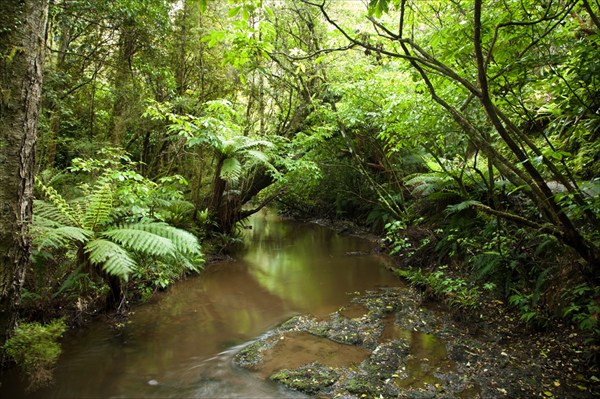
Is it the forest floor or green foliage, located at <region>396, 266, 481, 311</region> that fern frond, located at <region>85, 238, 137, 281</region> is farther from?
green foliage, located at <region>396, 266, 481, 311</region>

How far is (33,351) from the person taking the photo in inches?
98.7

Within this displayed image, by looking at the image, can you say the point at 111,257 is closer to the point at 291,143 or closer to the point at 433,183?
the point at 291,143

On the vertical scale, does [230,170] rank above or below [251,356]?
above

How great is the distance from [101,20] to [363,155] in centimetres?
668

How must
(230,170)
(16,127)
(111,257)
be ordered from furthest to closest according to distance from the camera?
(230,170)
(111,257)
(16,127)

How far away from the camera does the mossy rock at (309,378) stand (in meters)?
2.75

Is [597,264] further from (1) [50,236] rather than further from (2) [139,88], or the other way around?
(2) [139,88]

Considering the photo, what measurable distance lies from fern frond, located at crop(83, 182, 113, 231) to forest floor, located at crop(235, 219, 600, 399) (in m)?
2.12

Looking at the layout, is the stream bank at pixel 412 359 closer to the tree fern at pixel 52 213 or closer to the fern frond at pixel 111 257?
the fern frond at pixel 111 257

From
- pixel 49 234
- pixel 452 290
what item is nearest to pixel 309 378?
pixel 452 290

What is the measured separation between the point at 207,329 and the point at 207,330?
3 centimetres

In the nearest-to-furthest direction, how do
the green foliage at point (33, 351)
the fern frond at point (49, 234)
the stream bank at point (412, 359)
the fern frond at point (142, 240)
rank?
1. the green foliage at point (33, 351)
2. the stream bank at point (412, 359)
3. the fern frond at point (49, 234)
4. the fern frond at point (142, 240)

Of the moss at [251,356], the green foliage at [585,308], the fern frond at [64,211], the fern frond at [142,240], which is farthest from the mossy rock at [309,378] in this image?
the fern frond at [64,211]

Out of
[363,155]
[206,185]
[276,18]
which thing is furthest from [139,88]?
[363,155]
